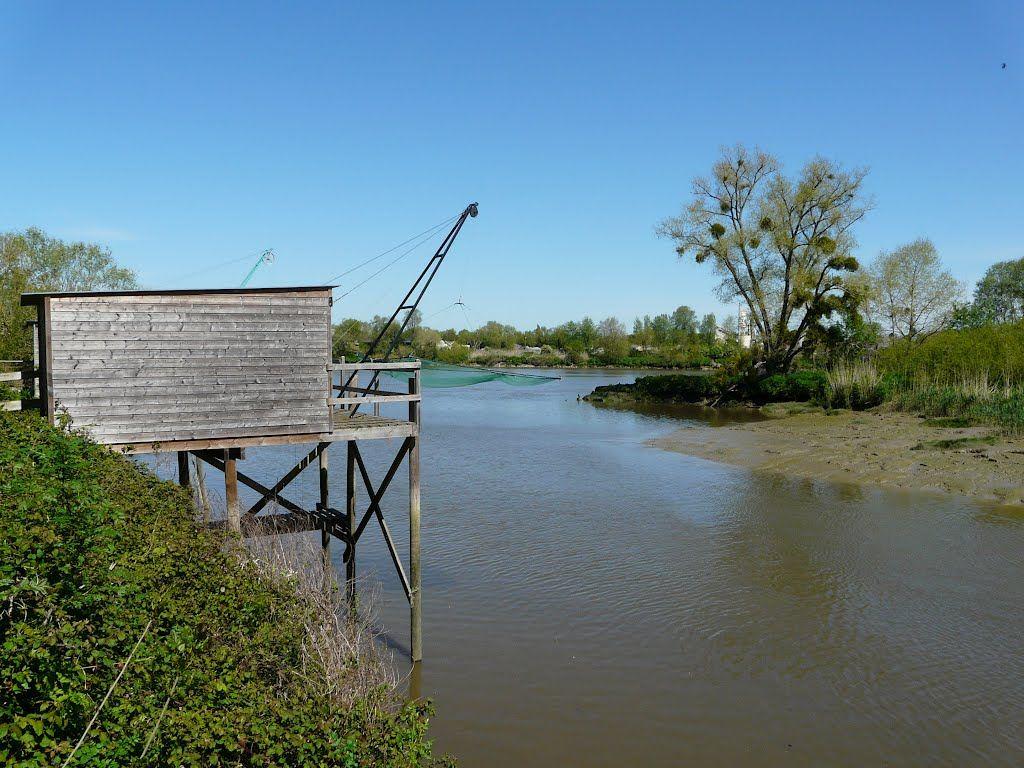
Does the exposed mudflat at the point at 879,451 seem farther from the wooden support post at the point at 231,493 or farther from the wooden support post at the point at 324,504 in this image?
the wooden support post at the point at 231,493

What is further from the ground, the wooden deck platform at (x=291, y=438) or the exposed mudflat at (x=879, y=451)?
the wooden deck platform at (x=291, y=438)

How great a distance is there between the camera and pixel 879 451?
22.7 m

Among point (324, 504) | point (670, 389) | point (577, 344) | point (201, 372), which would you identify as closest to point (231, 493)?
point (201, 372)

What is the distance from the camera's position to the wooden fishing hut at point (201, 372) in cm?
891

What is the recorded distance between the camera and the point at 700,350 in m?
77.1

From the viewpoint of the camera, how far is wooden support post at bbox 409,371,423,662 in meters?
9.79

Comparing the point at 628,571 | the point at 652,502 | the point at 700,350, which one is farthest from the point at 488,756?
the point at 700,350

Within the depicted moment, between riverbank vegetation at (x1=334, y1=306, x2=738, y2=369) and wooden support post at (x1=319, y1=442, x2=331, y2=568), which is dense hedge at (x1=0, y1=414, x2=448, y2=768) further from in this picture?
riverbank vegetation at (x1=334, y1=306, x2=738, y2=369)

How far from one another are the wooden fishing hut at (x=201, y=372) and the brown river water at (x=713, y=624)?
5.89 ft

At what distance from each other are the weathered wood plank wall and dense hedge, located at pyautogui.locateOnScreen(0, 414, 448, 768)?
250 cm

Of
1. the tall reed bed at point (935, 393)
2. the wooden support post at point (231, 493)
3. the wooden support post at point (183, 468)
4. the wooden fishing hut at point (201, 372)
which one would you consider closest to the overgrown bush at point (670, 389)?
the tall reed bed at point (935, 393)

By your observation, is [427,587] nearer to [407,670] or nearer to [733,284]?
[407,670]

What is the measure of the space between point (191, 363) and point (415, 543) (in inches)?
134

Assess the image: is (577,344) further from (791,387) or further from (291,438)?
(291,438)
